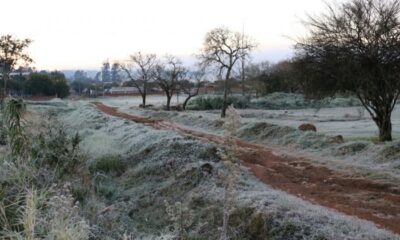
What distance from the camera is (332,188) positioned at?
12656mm

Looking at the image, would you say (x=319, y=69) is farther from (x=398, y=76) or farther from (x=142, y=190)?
(x=142, y=190)

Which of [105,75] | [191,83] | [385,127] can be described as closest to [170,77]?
[191,83]

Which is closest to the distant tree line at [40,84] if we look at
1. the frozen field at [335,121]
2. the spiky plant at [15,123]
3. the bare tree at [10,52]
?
the bare tree at [10,52]

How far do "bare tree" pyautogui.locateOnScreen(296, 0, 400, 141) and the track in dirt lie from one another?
422 centimetres

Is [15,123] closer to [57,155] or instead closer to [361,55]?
[57,155]

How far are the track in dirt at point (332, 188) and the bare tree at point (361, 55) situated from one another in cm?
422

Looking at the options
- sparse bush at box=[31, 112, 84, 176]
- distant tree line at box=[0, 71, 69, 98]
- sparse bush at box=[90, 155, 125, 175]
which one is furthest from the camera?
distant tree line at box=[0, 71, 69, 98]

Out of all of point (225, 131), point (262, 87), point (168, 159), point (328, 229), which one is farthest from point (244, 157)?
point (262, 87)

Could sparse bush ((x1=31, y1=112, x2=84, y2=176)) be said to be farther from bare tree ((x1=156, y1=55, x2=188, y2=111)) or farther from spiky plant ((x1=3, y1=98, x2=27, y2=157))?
bare tree ((x1=156, y1=55, x2=188, y2=111))

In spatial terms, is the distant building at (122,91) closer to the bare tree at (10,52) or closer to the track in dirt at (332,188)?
the bare tree at (10,52)

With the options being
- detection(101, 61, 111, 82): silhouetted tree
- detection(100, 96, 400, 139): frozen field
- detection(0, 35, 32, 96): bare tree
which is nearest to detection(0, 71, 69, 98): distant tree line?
detection(0, 35, 32, 96): bare tree

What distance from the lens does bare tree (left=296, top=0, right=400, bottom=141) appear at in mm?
18750

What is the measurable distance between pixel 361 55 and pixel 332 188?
7.88 metres

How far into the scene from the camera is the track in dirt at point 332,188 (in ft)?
33.4
